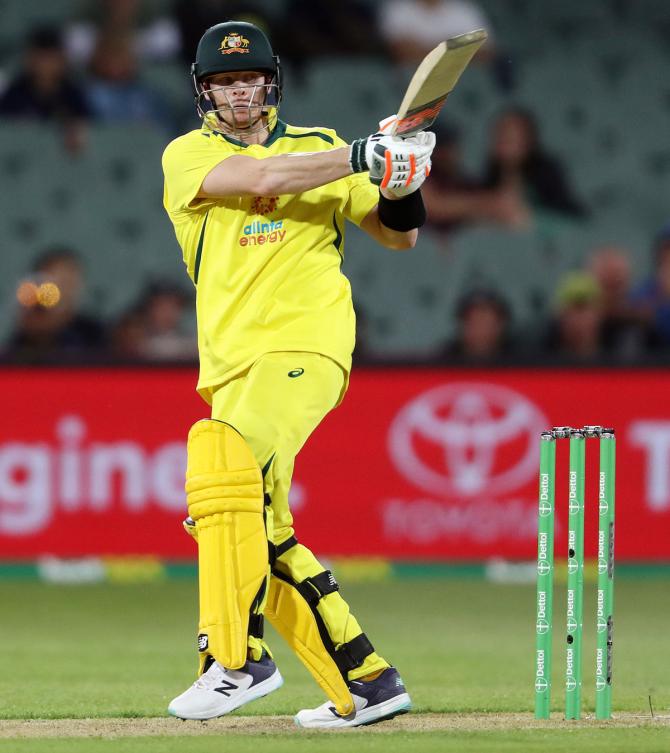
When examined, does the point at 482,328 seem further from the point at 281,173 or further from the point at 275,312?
the point at 281,173

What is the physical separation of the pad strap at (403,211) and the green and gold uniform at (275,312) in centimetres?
11

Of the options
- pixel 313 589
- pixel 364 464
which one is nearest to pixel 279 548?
pixel 313 589

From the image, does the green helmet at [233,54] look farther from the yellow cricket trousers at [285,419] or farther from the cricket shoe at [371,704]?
the cricket shoe at [371,704]

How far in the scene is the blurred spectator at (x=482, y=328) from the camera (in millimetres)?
9266

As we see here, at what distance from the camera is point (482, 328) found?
9281 millimetres

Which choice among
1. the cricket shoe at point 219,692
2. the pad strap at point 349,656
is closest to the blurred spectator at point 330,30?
the pad strap at point 349,656

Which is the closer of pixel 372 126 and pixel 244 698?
pixel 244 698

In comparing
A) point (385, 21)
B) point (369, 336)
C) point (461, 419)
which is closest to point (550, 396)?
point (461, 419)

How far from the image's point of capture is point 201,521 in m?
3.91

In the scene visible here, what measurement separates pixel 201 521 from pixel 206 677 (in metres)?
0.41

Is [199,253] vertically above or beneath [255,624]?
above

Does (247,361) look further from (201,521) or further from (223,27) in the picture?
(223,27)

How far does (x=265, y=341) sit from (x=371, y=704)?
3.37 ft

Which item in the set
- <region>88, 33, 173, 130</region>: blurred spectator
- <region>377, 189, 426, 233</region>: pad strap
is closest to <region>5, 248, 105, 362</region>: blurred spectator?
<region>88, 33, 173, 130</region>: blurred spectator
